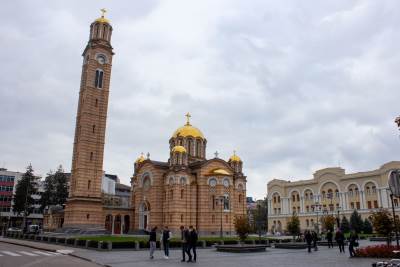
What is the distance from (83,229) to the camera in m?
43.8

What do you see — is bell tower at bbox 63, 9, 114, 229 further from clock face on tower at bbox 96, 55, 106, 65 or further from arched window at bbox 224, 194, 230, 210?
arched window at bbox 224, 194, 230, 210

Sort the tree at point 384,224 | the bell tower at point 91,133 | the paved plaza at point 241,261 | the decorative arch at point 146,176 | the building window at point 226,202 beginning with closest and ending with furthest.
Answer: the paved plaza at point 241,261
the tree at point 384,224
the bell tower at point 91,133
the building window at point 226,202
the decorative arch at point 146,176

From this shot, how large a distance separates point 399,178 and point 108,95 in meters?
44.6

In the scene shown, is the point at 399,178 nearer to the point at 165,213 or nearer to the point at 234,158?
the point at 165,213

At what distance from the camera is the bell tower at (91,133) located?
44.9 metres

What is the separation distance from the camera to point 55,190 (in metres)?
70.8

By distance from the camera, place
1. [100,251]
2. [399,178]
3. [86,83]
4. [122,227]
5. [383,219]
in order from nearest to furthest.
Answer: [399,178], [383,219], [100,251], [86,83], [122,227]

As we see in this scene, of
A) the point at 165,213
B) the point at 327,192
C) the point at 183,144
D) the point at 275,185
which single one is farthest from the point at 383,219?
the point at 275,185

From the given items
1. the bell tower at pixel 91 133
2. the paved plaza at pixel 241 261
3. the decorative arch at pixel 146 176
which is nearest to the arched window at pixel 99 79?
the bell tower at pixel 91 133

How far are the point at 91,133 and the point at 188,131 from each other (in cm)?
1583

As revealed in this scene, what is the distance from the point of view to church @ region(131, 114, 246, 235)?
48000mm

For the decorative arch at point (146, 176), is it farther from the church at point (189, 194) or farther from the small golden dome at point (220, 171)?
the small golden dome at point (220, 171)

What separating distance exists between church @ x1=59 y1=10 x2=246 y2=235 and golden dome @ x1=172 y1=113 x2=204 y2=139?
175 inches

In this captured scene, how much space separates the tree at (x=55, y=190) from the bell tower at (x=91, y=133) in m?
25.1
